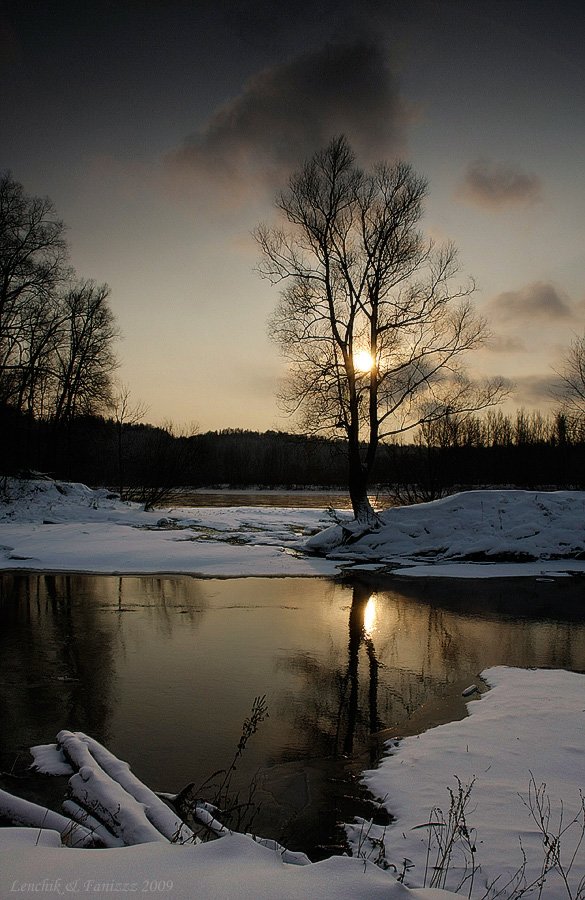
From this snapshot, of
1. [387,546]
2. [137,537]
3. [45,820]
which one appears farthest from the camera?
[137,537]

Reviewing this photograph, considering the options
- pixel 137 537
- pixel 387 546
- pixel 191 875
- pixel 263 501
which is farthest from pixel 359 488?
pixel 263 501

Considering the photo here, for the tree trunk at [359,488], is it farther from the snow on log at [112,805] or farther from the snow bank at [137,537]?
the snow on log at [112,805]

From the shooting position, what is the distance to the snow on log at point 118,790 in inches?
138

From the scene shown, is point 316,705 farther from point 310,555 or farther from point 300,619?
point 310,555

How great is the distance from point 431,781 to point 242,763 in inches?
62.9

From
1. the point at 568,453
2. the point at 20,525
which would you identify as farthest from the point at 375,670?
the point at 568,453

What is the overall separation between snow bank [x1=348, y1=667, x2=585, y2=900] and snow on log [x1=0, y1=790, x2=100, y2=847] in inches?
68.6

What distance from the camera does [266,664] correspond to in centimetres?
761

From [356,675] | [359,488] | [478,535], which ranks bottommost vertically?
[356,675]

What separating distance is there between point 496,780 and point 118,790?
2.87 meters

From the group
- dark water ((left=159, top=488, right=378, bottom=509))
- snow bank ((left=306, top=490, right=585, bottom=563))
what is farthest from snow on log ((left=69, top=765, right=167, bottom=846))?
dark water ((left=159, top=488, right=378, bottom=509))

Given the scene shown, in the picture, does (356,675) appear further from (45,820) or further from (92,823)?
(45,820)

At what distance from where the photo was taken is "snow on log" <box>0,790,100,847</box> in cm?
330

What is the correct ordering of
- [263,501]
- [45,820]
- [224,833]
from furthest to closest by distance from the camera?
[263,501] → [224,833] → [45,820]
